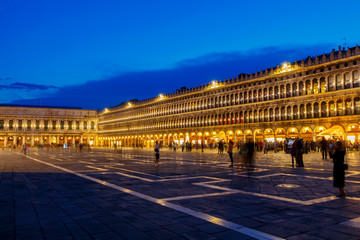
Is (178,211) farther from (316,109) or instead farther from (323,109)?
(316,109)

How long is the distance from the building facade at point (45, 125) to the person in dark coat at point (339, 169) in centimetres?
10299

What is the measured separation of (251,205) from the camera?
6.73 meters

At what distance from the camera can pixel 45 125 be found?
362 feet

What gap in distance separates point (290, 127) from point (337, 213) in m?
43.5

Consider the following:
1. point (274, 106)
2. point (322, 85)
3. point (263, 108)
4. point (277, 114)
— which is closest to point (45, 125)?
point (263, 108)

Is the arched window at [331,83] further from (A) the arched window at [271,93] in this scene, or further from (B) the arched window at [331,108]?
(A) the arched window at [271,93]

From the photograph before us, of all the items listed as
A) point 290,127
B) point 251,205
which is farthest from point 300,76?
point 251,205

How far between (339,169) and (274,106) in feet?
147

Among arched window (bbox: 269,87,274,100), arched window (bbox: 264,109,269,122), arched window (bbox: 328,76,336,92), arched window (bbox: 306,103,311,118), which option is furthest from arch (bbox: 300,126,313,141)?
arched window (bbox: 269,87,274,100)

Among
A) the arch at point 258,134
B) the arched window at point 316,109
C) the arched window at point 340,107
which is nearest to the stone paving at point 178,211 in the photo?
A: the arched window at point 340,107

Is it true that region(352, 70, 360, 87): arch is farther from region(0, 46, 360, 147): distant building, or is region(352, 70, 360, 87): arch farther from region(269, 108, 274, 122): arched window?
region(269, 108, 274, 122): arched window

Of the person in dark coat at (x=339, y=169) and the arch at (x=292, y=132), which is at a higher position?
the arch at (x=292, y=132)

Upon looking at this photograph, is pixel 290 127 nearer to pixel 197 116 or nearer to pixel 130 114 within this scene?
pixel 197 116

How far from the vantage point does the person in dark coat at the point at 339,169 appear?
24.9 ft
